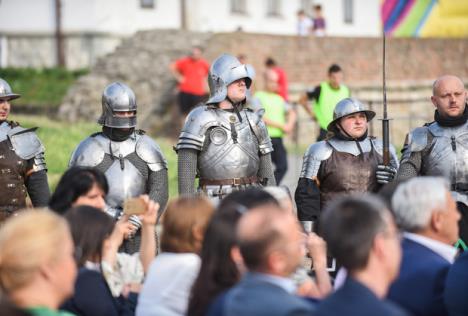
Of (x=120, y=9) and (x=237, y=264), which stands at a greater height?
(x=120, y=9)

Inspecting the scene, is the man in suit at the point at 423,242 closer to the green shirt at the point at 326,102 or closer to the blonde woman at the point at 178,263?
the blonde woman at the point at 178,263

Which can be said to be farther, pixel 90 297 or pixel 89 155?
pixel 89 155

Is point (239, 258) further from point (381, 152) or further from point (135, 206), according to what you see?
point (381, 152)

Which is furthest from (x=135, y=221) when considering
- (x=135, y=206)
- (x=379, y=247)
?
(x=379, y=247)

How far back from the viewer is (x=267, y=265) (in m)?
4.75

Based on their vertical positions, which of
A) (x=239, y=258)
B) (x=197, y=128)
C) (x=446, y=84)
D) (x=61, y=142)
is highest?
(x=446, y=84)

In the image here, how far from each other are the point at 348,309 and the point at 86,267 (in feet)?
6.07

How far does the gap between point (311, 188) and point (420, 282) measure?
3.23 metres

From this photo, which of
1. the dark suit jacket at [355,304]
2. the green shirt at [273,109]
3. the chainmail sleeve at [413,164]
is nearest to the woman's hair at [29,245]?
the dark suit jacket at [355,304]

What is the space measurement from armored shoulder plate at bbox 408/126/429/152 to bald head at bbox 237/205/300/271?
439 centimetres

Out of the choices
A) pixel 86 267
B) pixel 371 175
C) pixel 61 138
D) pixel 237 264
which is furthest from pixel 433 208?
pixel 61 138

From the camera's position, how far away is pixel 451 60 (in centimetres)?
3403

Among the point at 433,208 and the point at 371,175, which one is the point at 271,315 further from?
the point at 371,175

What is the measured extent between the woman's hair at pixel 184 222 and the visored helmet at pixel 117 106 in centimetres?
301
